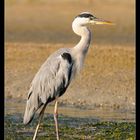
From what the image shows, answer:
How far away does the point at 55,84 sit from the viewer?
29.2ft

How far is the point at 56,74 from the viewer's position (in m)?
8.89

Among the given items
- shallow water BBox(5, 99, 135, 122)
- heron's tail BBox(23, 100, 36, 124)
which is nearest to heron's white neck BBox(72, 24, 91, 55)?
heron's tail BBox(23, 100, 36, 124)

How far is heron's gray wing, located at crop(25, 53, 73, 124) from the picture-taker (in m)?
8.73

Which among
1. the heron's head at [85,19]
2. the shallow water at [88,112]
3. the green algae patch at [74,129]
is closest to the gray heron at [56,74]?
the heron's head at [85,19]

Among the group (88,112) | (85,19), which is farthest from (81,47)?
(88,112)

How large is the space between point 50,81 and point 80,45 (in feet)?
2.30

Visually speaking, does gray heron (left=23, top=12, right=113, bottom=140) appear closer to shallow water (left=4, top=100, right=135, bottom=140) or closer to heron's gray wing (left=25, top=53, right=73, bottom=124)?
heron's gray wing (left=25, top=53, right=73, bottom=124)

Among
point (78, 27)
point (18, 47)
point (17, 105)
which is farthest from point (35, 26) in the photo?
point (78, 27)

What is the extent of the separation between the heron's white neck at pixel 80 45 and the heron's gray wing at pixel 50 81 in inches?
4.8

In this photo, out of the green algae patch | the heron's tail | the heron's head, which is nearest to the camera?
the heron's tail

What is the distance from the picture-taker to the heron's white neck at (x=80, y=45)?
9117mm

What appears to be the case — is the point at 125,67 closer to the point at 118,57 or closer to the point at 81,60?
the point at 118,57

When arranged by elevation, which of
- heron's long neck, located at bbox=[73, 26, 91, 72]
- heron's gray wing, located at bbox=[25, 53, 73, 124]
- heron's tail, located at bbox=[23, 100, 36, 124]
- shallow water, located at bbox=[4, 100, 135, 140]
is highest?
heron's long neck, located at bbox=[73, 26, 91, 72]

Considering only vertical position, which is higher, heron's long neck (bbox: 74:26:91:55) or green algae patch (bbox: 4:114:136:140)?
heron's long neck (bbox: 74:26:91:55)
